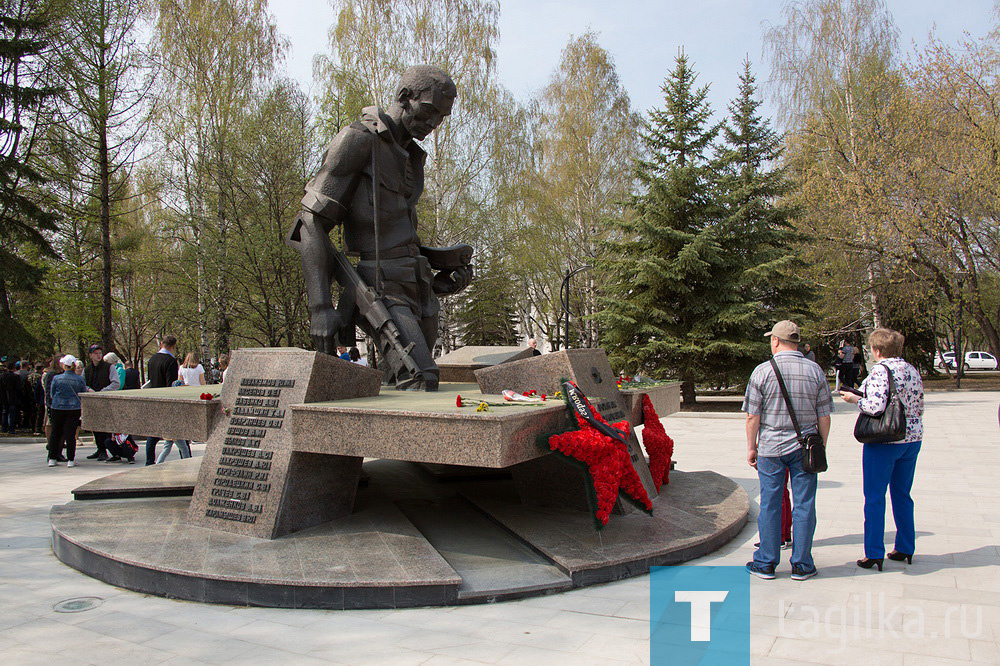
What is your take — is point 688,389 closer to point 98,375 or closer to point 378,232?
point 378,232

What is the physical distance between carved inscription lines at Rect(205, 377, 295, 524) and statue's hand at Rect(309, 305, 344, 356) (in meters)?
1.47

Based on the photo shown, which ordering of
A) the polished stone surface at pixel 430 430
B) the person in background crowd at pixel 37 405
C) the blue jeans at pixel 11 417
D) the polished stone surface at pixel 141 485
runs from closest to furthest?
the polished stone surface at pixel 430 430 < the polished stone surface at pixel 141 485 < the person in background crowd at pixel 37 405 < the blue jeans at pixel 11 417

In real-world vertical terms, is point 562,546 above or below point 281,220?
below

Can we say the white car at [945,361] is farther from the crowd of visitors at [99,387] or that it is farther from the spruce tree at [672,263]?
the crowd of visitors at [99,387]

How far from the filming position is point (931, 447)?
10.3m

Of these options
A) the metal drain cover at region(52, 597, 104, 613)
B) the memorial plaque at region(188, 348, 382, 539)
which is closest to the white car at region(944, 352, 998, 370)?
the memorial plaque at region(188, 348, 382, 539)

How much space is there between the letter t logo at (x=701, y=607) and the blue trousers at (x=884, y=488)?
1187 millimetres

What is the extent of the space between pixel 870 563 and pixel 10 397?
15508 mm

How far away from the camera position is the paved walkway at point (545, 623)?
10.8ft

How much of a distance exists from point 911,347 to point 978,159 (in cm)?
1098

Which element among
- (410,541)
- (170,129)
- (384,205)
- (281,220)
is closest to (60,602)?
(410,541)

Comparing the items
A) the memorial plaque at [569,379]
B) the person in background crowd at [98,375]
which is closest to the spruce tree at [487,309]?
the person in background crowd at [98,375]

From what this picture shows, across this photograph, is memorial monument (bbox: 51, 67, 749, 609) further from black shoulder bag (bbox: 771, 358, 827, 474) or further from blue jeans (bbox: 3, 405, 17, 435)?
blue jeans (bbox: 3, 405, 17, 435)

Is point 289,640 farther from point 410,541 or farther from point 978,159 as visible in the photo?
point 978,159
